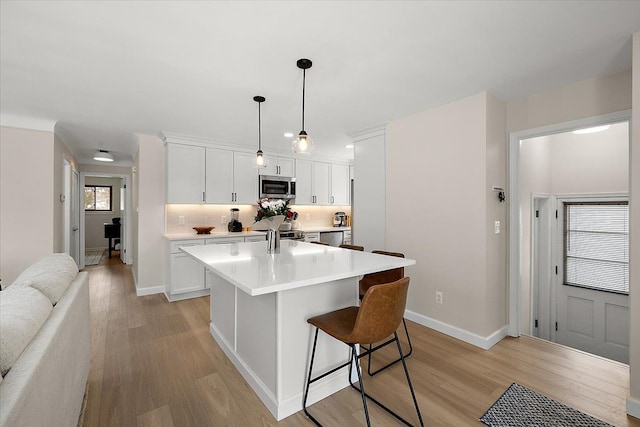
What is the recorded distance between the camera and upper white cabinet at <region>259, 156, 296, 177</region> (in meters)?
5.39

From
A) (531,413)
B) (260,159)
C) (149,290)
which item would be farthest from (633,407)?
(149,290)

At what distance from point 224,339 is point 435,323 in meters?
2.27

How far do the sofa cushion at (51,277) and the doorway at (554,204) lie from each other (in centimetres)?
433

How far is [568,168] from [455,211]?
2.44 m

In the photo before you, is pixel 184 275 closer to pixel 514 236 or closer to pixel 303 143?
pixel 303 143

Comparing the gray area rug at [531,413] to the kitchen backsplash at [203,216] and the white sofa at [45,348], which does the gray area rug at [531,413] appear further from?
the kitchen backsplash at [203,216]

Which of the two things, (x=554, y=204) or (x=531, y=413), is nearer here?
(x=531, y=413)

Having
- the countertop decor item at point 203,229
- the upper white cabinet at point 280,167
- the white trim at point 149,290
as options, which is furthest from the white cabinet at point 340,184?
the white trim at point 149,290

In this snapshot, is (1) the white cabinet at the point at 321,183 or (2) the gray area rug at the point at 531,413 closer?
(2) the gray area rug at the point at 531,413

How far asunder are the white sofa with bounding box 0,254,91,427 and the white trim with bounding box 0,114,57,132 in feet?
8.99

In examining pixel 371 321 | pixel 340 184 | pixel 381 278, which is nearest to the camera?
pixel 371 321

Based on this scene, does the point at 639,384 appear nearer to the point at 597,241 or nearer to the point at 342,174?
the point at 597,241

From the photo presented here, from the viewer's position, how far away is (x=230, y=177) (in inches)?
195

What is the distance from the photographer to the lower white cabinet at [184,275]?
4.17 m
